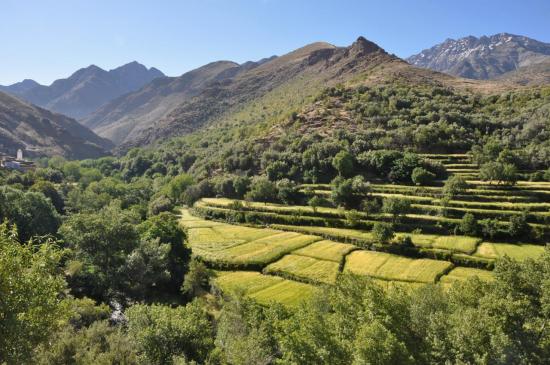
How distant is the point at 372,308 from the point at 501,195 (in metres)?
62.1

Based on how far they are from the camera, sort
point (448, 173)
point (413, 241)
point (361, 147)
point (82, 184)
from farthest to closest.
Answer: point (82, 184) → point (361, 147) → point (448, 173) → point (413, 241)

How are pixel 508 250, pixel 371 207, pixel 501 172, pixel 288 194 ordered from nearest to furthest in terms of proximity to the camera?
pixel 508 250 → pixel 371 207 → pixel 501 172 → pixel 288 194

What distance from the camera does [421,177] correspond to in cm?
9088

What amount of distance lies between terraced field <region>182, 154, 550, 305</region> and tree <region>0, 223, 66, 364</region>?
95.4 ft

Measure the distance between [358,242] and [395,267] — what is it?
12.3 metres

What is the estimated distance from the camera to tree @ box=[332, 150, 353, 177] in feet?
341

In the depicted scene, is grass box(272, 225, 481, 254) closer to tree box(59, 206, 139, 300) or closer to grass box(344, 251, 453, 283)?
grass box(344, 251, 453, 283)

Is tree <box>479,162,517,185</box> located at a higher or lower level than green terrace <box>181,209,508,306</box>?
higher

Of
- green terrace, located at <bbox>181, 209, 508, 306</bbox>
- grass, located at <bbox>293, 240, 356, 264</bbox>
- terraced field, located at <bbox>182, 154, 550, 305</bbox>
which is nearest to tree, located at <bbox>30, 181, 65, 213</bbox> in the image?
terraced field, located at <bbox>182, 154, 550, 305</bbox>

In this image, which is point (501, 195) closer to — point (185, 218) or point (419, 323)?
point (419, 323)

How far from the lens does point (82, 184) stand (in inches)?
6019

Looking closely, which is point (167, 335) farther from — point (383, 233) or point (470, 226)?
point (470, 226)

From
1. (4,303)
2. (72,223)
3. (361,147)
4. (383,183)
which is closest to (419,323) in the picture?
(4,303)

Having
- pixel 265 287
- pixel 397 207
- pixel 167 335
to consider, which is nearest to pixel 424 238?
pixel 397 207
